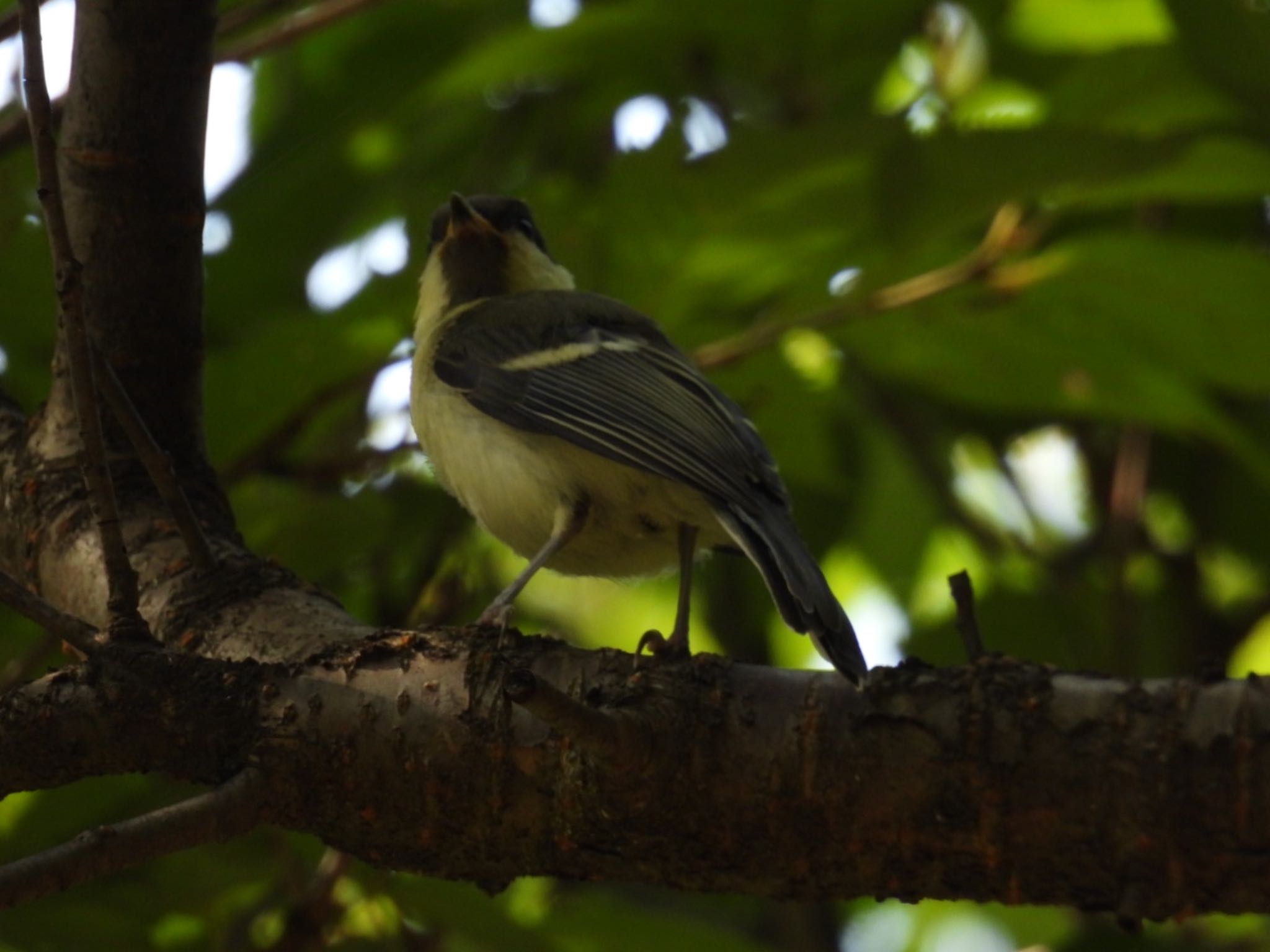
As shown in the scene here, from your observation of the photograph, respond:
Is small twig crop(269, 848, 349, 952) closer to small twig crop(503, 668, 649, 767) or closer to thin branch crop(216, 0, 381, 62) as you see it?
small twig crop(503, 668, 649, 767)

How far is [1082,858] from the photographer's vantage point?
5.86 feet

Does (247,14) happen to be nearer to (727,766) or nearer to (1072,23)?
(727,766)

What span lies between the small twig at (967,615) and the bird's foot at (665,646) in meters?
0.40

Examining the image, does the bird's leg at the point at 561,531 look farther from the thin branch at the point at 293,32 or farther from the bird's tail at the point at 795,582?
the thin branch at the point at 293,32

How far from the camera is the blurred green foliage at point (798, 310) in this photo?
10.2ft

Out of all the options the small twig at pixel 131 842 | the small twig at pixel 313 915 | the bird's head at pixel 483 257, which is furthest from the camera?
the bird's head at pixel 483 257

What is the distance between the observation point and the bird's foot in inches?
84.5

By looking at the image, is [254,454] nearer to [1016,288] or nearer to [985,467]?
[1016,288]

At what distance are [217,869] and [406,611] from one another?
2.23 feet

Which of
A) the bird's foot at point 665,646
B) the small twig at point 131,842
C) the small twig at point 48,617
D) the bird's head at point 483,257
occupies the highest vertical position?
the bird's head at point 483,257

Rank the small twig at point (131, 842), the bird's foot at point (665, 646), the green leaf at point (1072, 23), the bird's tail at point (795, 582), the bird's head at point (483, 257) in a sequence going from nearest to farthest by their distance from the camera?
the small twig at point (131, 842)
the bird's foot at point (665, 646)
the bird's tail at point (795, 582)
the green leaf at point (1072, 23)
the bird's head at point (483, 257)

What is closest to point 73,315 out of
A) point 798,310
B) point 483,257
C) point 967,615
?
point 967,615

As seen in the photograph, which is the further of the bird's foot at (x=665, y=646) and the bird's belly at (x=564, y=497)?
the bird's belly at (x=564, y=497)

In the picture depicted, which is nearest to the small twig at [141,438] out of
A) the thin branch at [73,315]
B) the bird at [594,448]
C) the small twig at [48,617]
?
the thin branch at [73,315]
